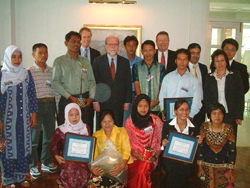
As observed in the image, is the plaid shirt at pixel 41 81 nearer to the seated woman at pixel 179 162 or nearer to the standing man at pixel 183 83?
the standing man at pixel 183 83

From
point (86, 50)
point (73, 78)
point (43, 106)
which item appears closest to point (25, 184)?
point (43, 106)

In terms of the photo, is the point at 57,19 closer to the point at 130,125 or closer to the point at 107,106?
the point at 107,106

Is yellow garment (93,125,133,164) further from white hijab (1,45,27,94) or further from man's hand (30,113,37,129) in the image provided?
white hijab (1,45,27,94)

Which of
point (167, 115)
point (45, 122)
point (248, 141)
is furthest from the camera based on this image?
point (248, 141)

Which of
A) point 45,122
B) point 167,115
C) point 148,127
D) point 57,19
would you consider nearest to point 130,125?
point 148,127

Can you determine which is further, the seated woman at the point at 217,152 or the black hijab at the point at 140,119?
the black hijab at the point at 140,119

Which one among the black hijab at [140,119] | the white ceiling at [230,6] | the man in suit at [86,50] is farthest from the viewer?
the white ceiling at [230,6]

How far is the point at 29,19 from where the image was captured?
5242mm

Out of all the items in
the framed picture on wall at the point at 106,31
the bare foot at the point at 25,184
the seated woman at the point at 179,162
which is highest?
the framed picture on wall at the point at 106,31

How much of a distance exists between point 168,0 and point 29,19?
3.37m

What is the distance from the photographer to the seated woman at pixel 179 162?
282 cm

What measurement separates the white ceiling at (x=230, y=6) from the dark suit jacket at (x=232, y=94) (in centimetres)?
528

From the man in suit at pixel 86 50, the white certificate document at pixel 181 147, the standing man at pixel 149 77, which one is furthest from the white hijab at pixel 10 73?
the white certificate document at pixel 181 147

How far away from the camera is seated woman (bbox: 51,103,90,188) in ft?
8.67
